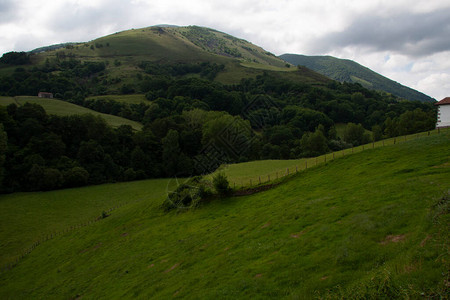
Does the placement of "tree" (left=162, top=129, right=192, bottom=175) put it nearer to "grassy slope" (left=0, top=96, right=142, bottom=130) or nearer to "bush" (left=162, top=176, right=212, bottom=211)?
"grassy slope" (left=0, top=96, right=142, bottom=130)

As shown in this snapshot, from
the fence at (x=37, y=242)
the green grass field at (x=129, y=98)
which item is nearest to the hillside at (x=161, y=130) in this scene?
the green grass field at (x=129, y=98)

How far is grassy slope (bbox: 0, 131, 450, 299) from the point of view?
11.7 m

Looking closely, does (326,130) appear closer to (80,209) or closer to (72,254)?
(80,209)

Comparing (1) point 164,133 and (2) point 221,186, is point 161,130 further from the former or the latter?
(2) point 221,186

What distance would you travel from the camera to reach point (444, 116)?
45938 millimetres

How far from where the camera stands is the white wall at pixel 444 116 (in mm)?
45406

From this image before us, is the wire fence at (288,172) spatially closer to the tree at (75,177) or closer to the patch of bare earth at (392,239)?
the patch of bare earth at (392,239)

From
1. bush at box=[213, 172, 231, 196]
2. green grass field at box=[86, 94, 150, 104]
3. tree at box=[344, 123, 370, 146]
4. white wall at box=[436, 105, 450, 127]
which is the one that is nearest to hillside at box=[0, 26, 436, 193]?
tree at box=[344, 123, 370, 146]

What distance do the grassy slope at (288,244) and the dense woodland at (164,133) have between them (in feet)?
143

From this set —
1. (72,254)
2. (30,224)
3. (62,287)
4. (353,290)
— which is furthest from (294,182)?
(30,224)

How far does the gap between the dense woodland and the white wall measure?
46.5 meters

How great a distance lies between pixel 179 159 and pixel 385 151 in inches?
2861

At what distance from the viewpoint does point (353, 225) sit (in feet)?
51.7

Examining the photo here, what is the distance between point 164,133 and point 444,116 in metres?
85.6
